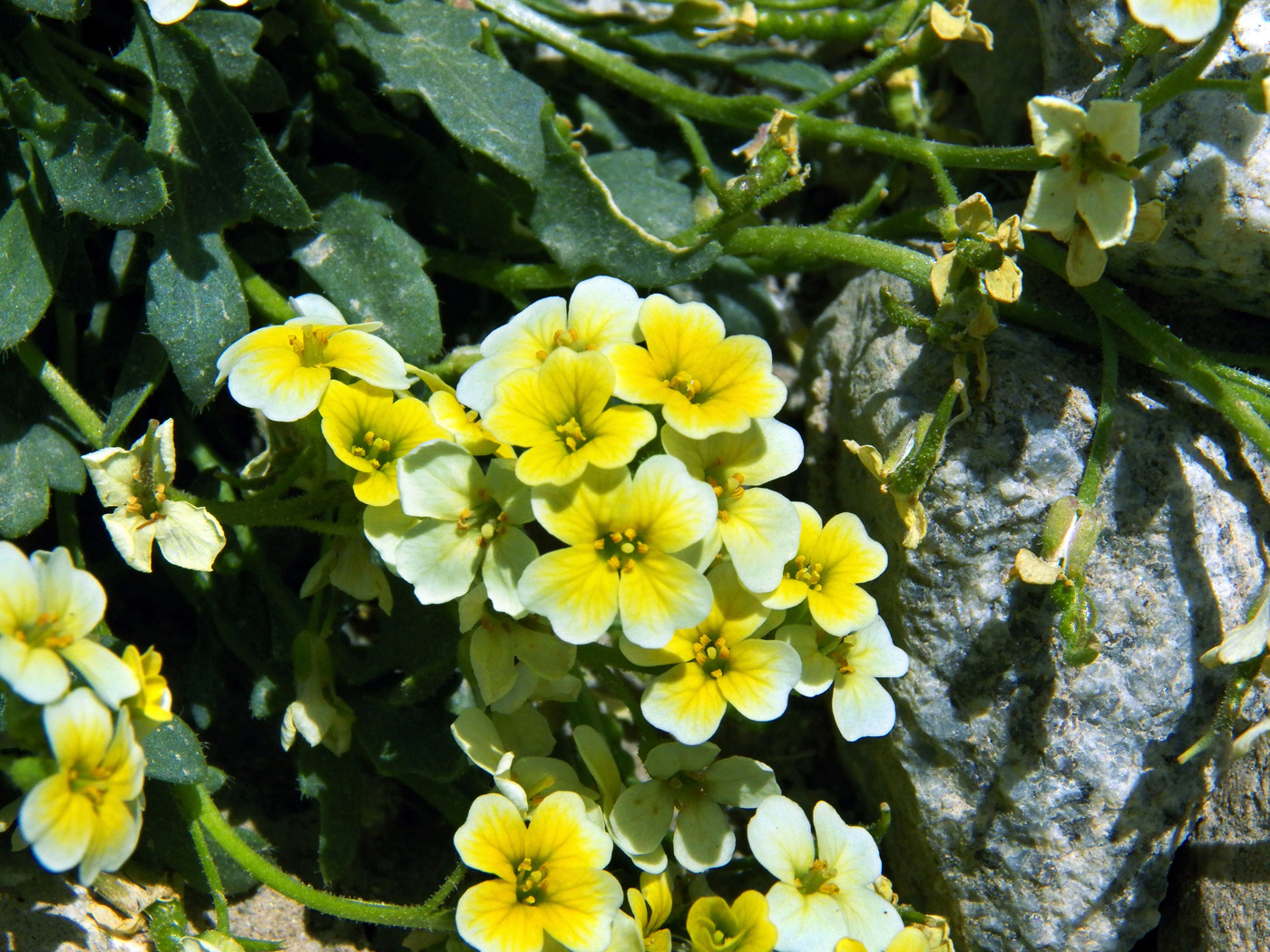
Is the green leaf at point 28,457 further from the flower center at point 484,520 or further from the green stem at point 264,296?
the flower center at point 484,520

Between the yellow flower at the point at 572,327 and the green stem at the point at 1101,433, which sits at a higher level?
the yellow flower at the point at 572,327

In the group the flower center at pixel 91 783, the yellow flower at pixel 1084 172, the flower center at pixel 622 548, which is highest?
the yellow flower at pixel 1084 172

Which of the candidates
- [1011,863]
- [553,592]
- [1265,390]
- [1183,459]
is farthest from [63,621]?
[1265,390]

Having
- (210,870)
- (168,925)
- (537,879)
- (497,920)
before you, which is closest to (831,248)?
(537,879)

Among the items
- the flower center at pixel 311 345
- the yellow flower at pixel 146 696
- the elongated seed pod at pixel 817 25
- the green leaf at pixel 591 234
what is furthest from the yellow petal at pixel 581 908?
the elongated seed pod at pixel 817 25

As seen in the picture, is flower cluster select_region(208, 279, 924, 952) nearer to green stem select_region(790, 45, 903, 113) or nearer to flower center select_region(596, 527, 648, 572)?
flower center select_region(596, 527, 648, 572)

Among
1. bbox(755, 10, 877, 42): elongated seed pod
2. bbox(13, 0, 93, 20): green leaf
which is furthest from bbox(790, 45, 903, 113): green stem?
bbox(13, 0, 93, 20): green leaf
